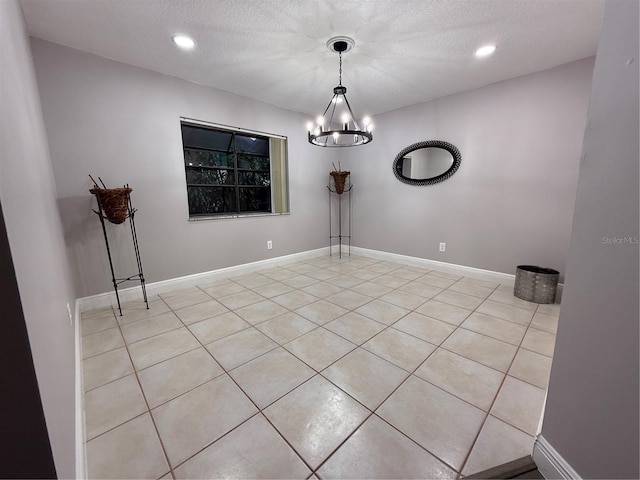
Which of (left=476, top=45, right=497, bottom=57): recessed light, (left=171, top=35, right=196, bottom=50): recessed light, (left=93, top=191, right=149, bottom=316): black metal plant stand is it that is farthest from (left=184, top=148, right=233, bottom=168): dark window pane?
(left=476, top=45, right=497, bottom=57): recessed light

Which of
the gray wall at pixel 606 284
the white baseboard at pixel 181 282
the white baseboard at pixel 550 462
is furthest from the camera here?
the white baseboard at pixel 181 282

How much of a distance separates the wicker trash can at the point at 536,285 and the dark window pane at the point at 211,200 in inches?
148

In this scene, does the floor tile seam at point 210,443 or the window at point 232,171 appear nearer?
the floor tile seam at point 210,443

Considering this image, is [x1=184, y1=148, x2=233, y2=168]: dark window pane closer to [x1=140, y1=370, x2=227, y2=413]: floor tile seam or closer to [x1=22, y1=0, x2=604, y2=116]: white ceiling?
[x1=22, y1=0, x2=604, y2=116]: white ceiling

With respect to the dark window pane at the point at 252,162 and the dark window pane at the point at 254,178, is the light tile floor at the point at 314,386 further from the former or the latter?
the dark window pane at the point at 252,162

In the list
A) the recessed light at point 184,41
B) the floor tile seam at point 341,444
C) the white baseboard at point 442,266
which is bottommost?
the floor tile seam at point 341,444

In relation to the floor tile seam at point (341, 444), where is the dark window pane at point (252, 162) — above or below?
above

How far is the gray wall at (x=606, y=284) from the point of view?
29.4 inches

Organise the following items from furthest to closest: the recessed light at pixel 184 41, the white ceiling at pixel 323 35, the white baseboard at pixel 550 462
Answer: the recessed light at pixel 184 41
the white ceiling at pixel 323 35
the white baseboard at pixel 550 462

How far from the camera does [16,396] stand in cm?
57

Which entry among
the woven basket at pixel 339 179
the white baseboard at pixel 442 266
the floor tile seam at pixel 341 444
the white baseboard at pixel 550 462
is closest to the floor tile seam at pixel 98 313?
the floor tile seam at pixel 341 444

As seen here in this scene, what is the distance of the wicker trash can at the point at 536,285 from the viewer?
2648 mm

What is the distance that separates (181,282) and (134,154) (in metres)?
1.55

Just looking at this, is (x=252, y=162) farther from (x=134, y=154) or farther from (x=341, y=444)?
(x=341, y=444)
